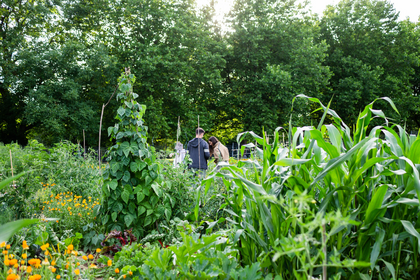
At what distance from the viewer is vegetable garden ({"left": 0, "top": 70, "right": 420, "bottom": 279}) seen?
1.44m

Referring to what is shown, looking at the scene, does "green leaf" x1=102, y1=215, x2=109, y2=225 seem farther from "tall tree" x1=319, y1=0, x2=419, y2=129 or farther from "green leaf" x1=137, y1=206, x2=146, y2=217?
"tall tree" x1=319, y1=0, x2=419, y2=129

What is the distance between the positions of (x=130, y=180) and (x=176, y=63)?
13.3 meters

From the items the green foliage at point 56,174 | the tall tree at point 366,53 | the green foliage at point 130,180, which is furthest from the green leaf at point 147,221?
the tall tree at point 366,53

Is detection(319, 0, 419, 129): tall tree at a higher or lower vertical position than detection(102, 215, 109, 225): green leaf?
higher

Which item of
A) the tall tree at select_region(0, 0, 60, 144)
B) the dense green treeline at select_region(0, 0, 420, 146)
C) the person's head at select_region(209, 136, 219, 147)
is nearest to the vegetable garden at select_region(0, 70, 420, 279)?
the person's head at select_region(209, 136, 219, 147)

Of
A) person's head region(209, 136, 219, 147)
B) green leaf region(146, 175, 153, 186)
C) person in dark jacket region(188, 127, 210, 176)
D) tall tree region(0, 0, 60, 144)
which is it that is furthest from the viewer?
tall tree region(0, 0, 60, 144)

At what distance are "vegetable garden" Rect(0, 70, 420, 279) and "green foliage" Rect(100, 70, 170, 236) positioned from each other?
0.01 m

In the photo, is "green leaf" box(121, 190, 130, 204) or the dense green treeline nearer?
"green leaf" box(121, 190, 130, 204)

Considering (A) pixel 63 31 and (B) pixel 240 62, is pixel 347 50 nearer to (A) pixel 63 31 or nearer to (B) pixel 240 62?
(B) pixel 240 62

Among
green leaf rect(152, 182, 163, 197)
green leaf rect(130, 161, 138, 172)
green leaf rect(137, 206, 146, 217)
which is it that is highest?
green leaf rect(130, 161, 138, 172)

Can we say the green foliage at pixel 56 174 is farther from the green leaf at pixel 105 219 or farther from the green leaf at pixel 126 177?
the green leaf at pixel 126 177

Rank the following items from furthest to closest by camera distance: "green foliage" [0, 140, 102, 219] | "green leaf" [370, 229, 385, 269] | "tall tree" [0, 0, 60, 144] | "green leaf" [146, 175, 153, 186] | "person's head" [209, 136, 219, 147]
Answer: "tall tree" [0, 0, 60, 144] < "person's head" [209, 136, 219, 147] < "green foliage" [0, 140, 102, 219] < "green leaf" [146, 175, 153, 186] < "green leaf" [370, 229, 385, 269]

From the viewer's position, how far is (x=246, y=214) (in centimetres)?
192

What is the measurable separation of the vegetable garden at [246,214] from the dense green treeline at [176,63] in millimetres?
11123
